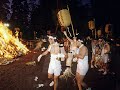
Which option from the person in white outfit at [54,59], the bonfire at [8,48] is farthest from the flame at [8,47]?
the person in white outfit at [54,59]

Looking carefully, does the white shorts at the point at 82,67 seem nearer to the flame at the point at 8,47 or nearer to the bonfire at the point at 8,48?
the bonfire at the point at 8,48

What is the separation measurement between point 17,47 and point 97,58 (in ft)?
37.9

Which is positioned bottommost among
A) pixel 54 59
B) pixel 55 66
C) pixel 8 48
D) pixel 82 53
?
pixel 8 48

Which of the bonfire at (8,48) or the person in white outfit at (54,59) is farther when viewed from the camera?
the bonfire at (8,48)

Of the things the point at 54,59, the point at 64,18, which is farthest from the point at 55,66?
the point at 64,18

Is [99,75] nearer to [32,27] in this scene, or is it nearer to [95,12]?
[95,12]

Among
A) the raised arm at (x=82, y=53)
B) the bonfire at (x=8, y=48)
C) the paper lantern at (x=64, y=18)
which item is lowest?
the bonfire at (x=8, y=48)

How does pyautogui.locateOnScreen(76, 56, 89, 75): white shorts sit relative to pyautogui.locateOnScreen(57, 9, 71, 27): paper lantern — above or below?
below

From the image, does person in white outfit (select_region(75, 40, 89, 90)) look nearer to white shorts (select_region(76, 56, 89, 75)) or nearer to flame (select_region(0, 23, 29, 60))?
white shorts (select_region(76, 56, 89, 75))

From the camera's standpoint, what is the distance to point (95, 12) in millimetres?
44438

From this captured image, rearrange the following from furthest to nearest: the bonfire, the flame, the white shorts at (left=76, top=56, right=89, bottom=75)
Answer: the flame, the bonfire, the white shorts at (left=76, top=56, right=89, bottom=75)

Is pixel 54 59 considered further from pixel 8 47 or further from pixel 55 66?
pixel 8 47

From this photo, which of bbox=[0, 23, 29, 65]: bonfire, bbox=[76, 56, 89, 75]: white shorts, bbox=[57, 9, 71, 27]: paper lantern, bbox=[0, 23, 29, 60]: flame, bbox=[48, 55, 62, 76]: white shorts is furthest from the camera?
bbox=[0, 23, 29, 60]: flame

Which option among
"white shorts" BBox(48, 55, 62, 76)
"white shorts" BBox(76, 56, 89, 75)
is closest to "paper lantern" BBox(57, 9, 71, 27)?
"white shorts" BBox(48, 55, 62, 76)
